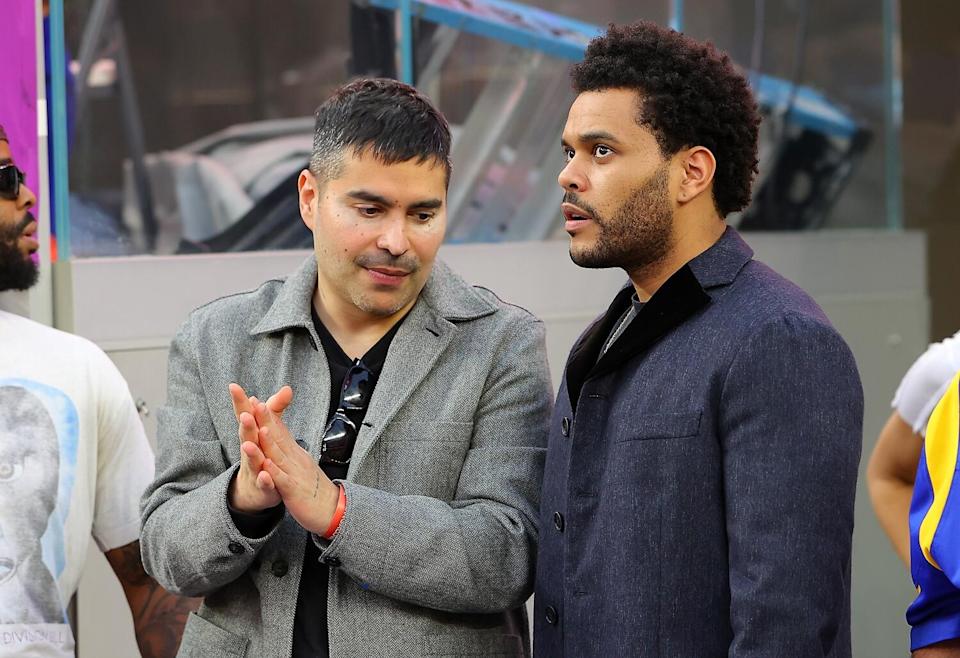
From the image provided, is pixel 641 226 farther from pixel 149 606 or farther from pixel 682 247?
pixel 149 606

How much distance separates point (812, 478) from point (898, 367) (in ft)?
12.9

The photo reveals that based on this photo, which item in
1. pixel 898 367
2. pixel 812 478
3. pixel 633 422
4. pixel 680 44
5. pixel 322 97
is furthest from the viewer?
pixel 898 367

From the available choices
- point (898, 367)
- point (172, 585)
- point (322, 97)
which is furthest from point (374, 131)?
point (898, 367)

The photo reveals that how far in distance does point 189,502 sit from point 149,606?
0.60 meters

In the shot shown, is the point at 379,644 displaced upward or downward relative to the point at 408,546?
downward

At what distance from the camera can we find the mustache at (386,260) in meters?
2.25

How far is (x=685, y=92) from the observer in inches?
83.3

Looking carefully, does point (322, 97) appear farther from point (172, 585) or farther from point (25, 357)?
point (172, 585)

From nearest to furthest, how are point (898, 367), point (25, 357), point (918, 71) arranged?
point (25, 357), point (898, 367), point (918, 71)

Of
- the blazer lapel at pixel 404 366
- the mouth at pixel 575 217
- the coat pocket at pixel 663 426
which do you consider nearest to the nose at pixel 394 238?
the blazer lapel at pixel 404 366

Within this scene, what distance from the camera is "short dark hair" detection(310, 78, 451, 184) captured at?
2256mm

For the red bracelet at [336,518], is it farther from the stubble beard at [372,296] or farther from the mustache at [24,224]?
the mustache at [24,224]

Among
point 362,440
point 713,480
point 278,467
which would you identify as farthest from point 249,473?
point 713,480

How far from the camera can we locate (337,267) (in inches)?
90.2
